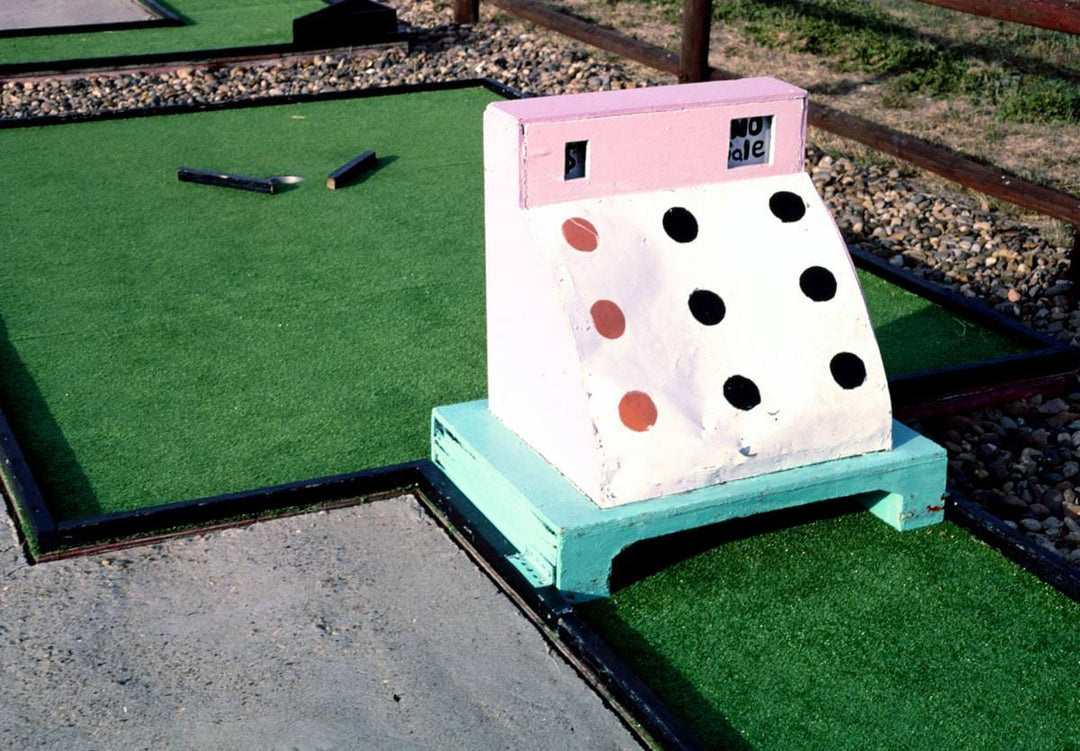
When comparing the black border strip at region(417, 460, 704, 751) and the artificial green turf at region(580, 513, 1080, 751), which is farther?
the artificial green turf at region(580, 513, 1080, 751)

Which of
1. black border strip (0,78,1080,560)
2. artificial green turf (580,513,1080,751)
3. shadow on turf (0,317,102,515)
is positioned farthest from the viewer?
shadow on turf (0,317,102,515)

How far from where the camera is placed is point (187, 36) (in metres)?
10.9

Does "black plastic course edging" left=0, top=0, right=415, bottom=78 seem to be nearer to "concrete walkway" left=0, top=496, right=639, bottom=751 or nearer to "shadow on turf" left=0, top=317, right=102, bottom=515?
"shadow on turf" left=0, top=317, right=102, bottom=515

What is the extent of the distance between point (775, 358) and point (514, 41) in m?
7.57

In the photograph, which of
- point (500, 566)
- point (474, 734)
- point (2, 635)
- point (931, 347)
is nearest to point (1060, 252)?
point (931, 347)

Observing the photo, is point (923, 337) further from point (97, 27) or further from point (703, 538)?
point (97, 27)

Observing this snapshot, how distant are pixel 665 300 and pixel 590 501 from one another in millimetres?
576

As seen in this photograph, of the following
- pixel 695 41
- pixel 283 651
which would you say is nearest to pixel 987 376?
pixel 283 651

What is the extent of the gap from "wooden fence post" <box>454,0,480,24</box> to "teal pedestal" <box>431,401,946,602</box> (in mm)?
7881

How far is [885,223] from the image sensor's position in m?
6.89

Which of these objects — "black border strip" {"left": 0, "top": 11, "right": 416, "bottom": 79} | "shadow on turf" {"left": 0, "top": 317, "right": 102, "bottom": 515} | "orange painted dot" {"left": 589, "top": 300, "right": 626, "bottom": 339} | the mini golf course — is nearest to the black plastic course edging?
"black border strip" {"left": 0, "top": 11, "right": 416, "bottom": 79}

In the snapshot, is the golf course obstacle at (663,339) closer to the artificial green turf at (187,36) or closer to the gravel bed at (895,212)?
the gravel bed at (895,212)

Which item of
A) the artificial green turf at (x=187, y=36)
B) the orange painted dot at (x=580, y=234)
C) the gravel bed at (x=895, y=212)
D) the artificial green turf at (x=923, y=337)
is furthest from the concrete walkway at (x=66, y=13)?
the orange painted dot at (x=580, y=234)

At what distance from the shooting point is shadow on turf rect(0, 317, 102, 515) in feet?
12.9
